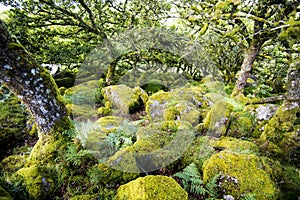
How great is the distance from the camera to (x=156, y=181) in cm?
257

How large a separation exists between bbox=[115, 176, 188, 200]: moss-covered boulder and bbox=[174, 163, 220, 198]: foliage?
35 centimetres

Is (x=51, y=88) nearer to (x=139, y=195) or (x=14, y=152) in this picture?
(x=14, y=152)

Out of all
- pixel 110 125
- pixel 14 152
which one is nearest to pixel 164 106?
pixel 110 125

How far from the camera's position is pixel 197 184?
2.88m

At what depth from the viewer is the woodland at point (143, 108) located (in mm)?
2881

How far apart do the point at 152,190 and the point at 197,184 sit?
35.2 inches

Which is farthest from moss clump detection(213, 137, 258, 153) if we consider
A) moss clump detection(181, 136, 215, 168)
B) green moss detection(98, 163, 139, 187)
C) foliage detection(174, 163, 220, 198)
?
green moss detection(98, 163, 139, 187)

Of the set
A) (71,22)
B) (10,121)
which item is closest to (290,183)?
(10,121)

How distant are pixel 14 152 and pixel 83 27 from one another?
613 centimetres

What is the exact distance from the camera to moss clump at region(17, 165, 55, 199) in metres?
2.85

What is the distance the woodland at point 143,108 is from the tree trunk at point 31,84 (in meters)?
0.02

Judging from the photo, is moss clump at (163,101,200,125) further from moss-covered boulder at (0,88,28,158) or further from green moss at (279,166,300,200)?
moss-covered boulder at (0,88,28,158)

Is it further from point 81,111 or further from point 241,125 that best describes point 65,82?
point 241,125

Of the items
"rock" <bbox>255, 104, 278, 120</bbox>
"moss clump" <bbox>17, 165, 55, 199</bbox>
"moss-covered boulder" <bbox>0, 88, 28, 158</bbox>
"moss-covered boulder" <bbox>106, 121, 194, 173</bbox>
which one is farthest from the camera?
"moss-covered boulder" <bbox>0, 88, 28, 158</bbox>
